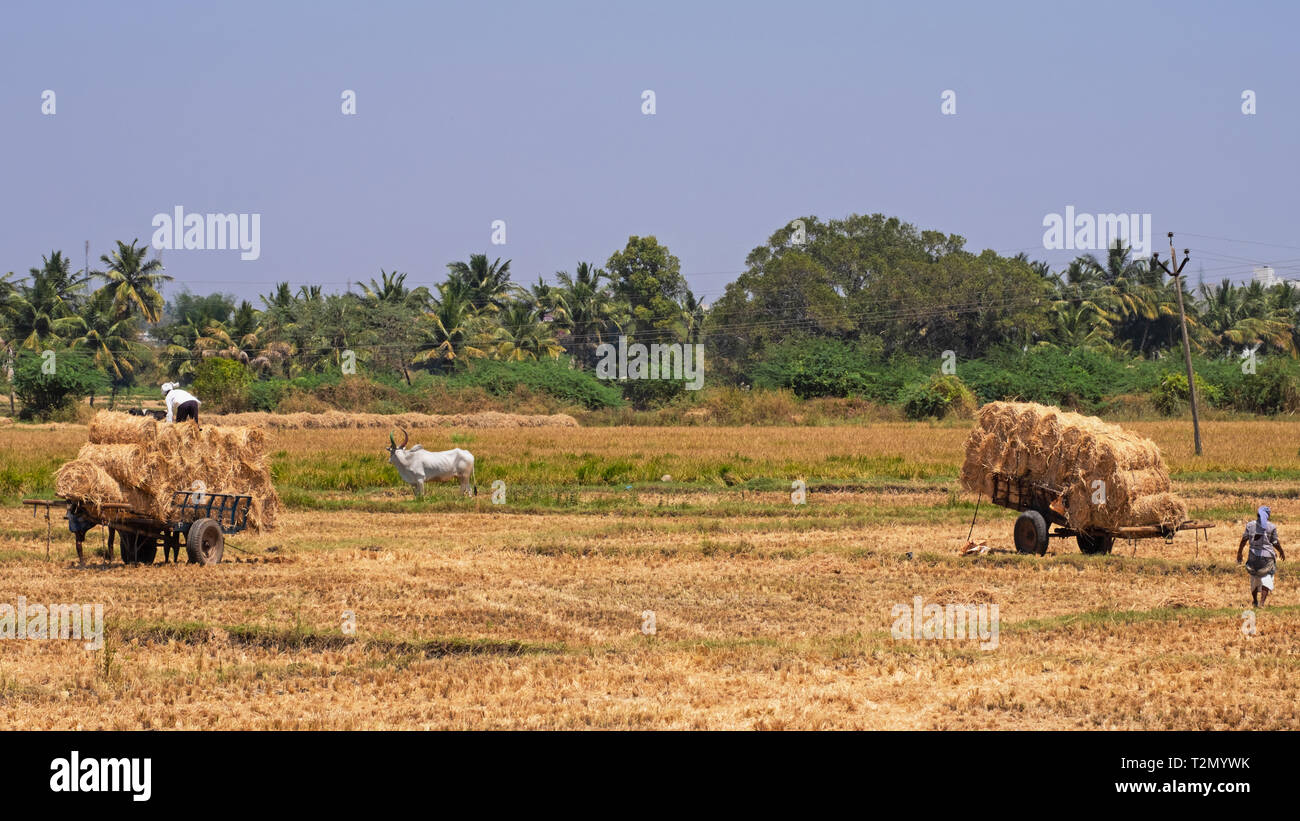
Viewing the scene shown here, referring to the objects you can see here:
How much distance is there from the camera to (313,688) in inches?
398

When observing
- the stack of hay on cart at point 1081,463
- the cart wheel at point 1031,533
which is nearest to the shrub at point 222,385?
the stack of hay on cart at point 1081,463

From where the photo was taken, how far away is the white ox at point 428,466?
25.5m

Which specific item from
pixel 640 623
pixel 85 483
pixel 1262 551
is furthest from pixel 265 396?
pixel 1262 551

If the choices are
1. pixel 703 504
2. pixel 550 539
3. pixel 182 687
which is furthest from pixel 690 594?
pixel 703 504

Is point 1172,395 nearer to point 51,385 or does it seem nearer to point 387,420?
point 387,420

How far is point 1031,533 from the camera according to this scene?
17.6m

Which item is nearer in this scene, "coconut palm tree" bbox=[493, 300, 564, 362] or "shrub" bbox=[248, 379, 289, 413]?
"shrub" bbox=[248, 379, 289, 413]

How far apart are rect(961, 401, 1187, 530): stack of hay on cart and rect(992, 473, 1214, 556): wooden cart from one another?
3.7 inches

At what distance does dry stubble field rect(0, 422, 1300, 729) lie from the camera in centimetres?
947

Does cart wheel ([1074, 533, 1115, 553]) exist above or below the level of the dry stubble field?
above

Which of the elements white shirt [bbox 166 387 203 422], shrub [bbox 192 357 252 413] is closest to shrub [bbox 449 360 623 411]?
shrub [bbox 192 357 252 413]

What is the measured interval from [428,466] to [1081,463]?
43.6ft

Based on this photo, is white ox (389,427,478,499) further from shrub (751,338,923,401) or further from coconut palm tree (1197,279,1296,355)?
coconut palm tree (1197,279,1296,355)

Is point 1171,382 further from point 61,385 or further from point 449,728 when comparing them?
point 449,728
